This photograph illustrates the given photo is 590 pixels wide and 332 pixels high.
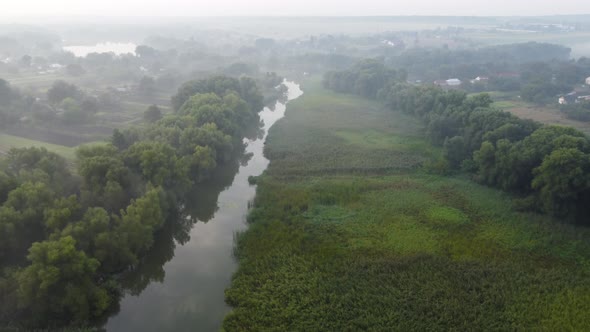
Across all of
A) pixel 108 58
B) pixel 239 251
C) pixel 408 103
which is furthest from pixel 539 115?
pixel 108 58

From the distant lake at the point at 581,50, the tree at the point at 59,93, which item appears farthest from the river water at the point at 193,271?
the distant lake at the point at 581,50

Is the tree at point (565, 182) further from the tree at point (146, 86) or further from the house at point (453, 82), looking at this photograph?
the tree at point (146, 86)

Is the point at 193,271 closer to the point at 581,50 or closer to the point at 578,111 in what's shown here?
the point at 578,111

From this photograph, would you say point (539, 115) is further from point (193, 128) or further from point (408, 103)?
point (193, 128)

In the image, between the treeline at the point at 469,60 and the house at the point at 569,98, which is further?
the treeline at the point at 469,60

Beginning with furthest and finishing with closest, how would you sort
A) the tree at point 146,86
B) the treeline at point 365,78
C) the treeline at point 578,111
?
the treeline at point 365,78
the tree at point 146,86
the treeline at point 578,111

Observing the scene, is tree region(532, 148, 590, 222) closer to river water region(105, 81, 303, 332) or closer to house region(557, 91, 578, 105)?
river water region(105, 81, 303, 332)

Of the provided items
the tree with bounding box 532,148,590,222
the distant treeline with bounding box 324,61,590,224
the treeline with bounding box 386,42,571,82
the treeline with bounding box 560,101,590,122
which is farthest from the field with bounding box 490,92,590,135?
the tree with bounding box 532,148,590,222
